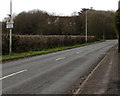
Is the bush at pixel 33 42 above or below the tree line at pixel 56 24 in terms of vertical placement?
below

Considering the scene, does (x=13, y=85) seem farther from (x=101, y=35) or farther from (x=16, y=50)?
(x=101, y=35)

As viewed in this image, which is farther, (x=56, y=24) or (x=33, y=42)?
(x=56, y=24)

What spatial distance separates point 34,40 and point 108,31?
180ft

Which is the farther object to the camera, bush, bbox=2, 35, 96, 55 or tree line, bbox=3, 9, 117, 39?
tree line, bbox=3, 9, 117, 39

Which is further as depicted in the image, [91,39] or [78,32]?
[78,32]

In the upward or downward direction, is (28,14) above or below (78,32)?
above

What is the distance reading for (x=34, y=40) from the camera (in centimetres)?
3278

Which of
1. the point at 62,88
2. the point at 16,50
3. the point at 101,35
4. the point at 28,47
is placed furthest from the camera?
the point at 101,35

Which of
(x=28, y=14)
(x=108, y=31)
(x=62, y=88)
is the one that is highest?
(x=28, y=14)

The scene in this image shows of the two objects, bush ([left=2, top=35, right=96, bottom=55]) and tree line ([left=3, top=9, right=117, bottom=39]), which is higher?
tree line ([left=3, top=9, right=117, bottom=39])

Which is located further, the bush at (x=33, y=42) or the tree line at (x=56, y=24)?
the tree line at (x=56, y=24)

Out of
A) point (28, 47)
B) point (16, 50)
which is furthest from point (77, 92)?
point (28, 47)

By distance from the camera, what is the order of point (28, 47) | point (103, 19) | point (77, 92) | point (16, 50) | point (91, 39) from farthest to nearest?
point (103, 19) → point (91, 39) → point (28, 47) → point (16, 50) → point (77, 92)

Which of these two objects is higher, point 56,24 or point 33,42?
point 56,24
